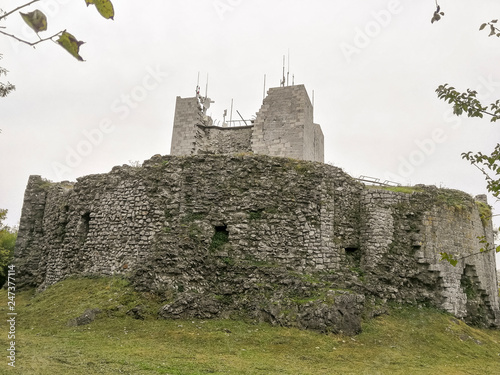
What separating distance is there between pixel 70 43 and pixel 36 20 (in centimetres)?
20

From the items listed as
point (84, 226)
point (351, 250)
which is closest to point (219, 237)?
point (351, 250)

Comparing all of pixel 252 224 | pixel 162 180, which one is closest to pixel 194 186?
pixel 162 180

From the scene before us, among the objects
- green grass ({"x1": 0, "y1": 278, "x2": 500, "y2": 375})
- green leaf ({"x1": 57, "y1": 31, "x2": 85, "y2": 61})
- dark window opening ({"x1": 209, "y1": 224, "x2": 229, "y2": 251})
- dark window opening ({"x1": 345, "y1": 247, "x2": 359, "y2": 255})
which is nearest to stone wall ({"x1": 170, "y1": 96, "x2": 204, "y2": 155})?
dark window opening ({"x1": 209, "y1": 224, "x2": 229, "y2": 251})

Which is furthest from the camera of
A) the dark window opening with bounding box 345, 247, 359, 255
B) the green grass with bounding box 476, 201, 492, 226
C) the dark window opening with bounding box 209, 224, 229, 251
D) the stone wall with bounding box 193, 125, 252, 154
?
the stone wall with bounding box 193, 125, 252, 154

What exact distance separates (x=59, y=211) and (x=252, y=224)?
861cm

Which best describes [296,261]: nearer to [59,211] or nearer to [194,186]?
[194,186]

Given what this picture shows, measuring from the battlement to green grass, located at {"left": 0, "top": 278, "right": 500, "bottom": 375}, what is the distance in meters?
8.37

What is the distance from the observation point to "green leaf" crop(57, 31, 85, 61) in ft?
7.70

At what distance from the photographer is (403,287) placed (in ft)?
47.6

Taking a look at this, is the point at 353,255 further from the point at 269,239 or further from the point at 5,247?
the point at 5,247

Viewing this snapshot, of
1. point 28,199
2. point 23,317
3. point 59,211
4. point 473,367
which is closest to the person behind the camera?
point 473,367

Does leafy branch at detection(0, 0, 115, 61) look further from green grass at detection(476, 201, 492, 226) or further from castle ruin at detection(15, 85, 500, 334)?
green grass at detection(476, 201, 492, 226)

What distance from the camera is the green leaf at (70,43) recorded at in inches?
92.4

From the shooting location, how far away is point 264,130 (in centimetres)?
2016
